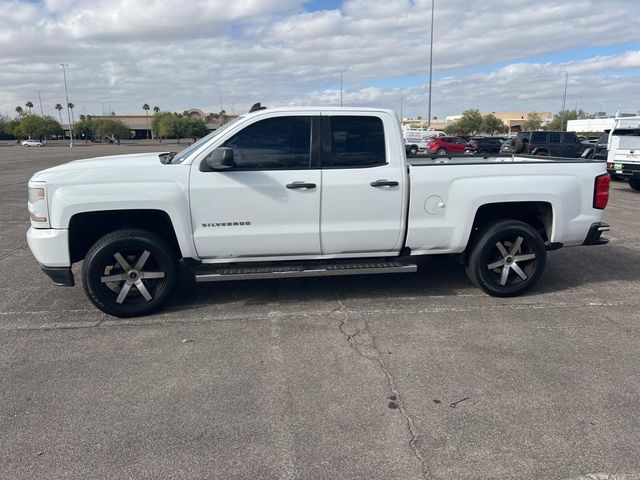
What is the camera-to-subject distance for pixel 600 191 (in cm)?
540

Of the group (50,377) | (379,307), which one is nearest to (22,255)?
(50,377)

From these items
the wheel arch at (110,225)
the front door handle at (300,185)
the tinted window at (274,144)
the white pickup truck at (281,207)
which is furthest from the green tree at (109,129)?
the front door handle at (300,185)

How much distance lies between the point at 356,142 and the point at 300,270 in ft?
4.58

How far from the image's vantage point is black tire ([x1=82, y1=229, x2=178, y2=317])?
472 centimetres

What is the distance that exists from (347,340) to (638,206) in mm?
10854

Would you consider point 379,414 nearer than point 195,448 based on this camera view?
No

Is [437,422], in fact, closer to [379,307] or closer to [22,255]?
[379,307]

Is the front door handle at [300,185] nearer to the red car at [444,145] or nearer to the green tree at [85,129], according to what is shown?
the red car at [444,145]

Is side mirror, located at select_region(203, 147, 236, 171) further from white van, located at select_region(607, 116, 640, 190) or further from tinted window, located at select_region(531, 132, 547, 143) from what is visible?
tinted window, located at select_region(531, 132, 547, 143)

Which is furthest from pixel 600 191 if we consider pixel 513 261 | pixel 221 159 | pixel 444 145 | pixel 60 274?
pixel 444 145

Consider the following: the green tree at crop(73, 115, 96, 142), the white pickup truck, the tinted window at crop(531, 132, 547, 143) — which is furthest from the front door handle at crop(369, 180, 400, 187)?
the green tree at crop(73, 115, 96, 142)

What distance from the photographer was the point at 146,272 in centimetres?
487

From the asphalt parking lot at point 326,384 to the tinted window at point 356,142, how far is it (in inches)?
58.7

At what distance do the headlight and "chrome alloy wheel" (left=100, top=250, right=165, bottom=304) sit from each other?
2.23ft
